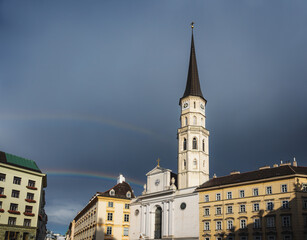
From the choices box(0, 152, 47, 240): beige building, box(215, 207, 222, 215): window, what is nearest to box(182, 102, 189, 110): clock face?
box(215, 207, 222, 215): window

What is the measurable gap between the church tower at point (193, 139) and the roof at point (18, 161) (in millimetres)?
31135

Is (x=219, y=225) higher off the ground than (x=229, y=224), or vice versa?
(x=229, y=224)

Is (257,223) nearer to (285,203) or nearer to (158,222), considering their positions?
(285,203)

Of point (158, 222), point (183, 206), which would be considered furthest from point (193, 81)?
point (158, 222)

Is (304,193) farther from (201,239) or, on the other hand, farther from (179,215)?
(179,215)

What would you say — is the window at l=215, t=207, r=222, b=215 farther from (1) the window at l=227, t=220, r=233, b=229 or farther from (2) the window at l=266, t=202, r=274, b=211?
(2) the window at l=266, t=202, r=274, b=211

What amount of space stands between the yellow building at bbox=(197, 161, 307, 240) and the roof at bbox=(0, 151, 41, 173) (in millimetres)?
33785

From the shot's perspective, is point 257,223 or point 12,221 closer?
point 257,223

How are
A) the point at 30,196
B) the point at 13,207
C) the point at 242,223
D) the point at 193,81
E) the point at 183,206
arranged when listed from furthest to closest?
the point at 193,81 → the point at 183,206 → the point at 30,196 → the point at 13,207 → the point at 242,223

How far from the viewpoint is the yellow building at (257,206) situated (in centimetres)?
5097

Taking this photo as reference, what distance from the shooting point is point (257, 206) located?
55594 mm

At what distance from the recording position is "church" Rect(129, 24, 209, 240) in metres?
67.9

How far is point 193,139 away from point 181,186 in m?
11.1

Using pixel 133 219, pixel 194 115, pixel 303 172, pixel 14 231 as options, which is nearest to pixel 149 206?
pixel 133 219
